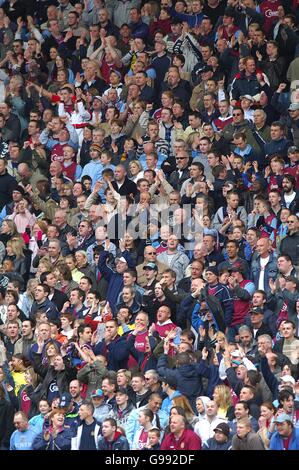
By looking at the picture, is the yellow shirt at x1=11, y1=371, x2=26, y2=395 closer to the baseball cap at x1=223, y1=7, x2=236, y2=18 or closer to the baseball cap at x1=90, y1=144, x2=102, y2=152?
the baseball cap at x1=90, y1=144, x2=102, y2=152

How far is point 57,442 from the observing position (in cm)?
1978

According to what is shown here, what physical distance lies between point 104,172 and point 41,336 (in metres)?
3.22

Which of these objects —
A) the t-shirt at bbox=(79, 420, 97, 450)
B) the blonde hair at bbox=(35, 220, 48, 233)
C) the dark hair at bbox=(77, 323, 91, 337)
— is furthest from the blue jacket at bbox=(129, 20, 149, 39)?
the t-shirt at bbox=(79, 420, 97, 450)

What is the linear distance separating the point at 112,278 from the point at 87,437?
121 inches

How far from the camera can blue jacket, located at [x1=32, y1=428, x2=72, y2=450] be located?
19688 mm

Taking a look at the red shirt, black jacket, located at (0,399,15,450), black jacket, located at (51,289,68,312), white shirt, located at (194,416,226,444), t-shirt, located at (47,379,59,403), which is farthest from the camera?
black jacket, located at (51,289,68,312)

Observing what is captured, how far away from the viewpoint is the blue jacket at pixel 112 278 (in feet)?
72.4

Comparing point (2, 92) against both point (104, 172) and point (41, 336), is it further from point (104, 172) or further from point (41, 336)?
point (41, 336)

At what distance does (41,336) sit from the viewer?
21.3 m

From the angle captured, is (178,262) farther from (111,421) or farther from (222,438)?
(222,438)

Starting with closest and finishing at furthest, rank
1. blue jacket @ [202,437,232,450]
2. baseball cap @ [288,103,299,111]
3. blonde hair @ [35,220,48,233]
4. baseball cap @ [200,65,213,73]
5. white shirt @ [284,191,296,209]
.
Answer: blue jacket @ [202,437,232,450] < white shirt @ [284,191,296,209] < blonde hair @ [35,220,48,233] < baseball cap @ [288,103,299,111] < baseball cap @ [200,65,213,73]

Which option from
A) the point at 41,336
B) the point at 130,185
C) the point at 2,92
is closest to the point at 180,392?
the point at 41,336

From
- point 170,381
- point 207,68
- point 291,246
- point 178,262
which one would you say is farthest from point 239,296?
point 207,68

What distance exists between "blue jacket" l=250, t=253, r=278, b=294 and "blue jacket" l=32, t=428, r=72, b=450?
2881 mm
